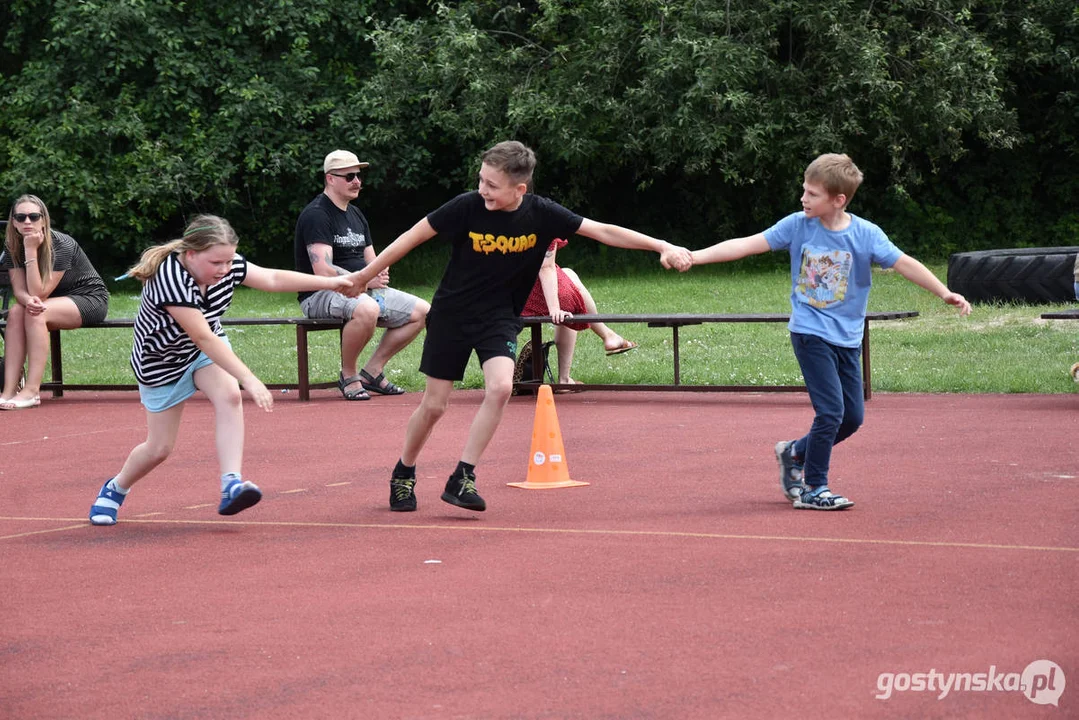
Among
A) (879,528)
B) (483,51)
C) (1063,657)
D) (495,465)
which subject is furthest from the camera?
(483,51)

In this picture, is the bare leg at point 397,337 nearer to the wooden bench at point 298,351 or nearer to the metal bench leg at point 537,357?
the wooden bench at point 298,351

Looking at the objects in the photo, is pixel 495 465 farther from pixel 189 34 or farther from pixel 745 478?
pixel 189 34

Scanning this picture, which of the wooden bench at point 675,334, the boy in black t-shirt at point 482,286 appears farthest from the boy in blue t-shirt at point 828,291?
the wooden bench at point 675,334

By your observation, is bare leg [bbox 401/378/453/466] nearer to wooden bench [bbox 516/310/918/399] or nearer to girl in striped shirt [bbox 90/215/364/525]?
girl in striped shirt [bbox 90/215/364/525]

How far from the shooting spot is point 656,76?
23078mm

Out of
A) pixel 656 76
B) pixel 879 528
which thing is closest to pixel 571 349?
pixel 879 528

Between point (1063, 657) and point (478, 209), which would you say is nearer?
point (1063, 657)

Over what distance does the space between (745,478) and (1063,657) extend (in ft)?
11.7

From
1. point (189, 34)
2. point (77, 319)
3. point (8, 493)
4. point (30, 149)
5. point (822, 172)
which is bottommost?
point (8, 493)

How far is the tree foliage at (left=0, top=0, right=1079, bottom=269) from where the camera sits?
76.7 feet

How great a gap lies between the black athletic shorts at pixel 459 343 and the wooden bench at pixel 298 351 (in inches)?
197

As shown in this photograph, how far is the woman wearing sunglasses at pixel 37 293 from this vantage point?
11.3 meters

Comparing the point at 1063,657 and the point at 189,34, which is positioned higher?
the point at 189,34

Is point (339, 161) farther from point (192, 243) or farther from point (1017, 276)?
point (1017, 276)
